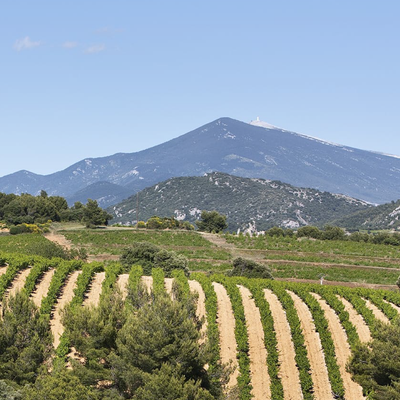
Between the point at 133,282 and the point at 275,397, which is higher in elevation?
the point at 133,282

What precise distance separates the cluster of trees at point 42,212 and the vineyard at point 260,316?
6201 centimetres

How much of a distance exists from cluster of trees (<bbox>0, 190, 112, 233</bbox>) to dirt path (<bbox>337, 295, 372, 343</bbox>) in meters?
69.5

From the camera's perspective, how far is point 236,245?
271 ft

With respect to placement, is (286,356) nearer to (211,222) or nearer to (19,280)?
(19,280)

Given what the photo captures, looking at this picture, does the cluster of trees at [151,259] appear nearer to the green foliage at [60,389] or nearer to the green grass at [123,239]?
the green grass at [123,239]

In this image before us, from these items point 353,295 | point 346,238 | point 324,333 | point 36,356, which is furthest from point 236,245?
point 36,356

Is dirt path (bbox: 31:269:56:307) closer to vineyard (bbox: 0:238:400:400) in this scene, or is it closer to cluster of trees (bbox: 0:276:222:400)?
vineyard (bbox: 0:238:400:400)

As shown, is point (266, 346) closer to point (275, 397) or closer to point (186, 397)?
point (275, 397)

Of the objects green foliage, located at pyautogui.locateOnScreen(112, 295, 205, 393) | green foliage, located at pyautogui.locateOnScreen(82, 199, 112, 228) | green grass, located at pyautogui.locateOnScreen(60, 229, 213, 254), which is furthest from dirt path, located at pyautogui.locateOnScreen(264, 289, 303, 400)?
green foliage, located at pyautogui.locateOnScreen(82, 199, 112, 228)

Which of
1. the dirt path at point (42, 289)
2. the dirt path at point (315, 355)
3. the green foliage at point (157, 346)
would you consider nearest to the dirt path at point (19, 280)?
the dirt path at point (42, 289)

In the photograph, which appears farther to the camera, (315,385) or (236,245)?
(236,245)

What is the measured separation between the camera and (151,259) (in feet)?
164

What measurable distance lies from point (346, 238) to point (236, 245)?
31271 mm

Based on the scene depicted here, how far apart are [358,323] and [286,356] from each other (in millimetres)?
6719
